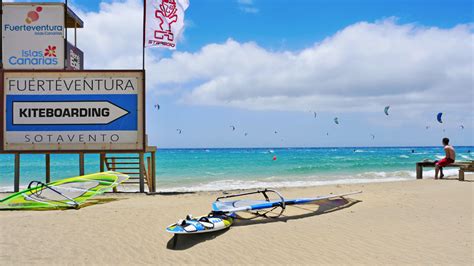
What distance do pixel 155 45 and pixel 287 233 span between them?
6.81 m

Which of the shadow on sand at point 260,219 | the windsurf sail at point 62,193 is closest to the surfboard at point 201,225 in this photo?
the shadow on sand at point 260,219

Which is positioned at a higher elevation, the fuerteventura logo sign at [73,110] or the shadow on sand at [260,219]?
the fuerteventura logo sign at [73,110]

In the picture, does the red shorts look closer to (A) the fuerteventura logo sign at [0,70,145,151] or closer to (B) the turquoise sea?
(B) the turquoise sea

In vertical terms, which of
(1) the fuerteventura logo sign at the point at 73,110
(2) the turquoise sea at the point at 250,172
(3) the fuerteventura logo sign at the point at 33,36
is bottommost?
(2) the turquoise sea at the point at 250,172

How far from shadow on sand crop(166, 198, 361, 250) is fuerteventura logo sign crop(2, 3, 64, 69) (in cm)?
796

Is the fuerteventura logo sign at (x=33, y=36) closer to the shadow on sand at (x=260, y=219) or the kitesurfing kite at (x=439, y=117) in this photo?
the shadow on sand at (x=260, y=219)

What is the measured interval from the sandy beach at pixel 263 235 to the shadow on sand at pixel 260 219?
17 mm

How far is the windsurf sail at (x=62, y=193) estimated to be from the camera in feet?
28.5

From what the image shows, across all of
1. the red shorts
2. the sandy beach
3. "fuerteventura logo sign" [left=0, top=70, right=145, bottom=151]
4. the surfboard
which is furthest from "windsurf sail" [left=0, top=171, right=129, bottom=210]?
the red shorts

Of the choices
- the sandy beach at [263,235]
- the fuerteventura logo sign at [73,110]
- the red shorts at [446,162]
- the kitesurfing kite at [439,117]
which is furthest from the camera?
the kitesurfing kite at [439,117]

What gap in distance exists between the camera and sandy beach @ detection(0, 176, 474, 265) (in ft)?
17.5

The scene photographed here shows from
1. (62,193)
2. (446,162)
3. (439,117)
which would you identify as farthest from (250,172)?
(62,193)

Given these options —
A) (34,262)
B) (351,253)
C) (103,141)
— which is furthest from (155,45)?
(351,253)

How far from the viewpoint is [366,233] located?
247 inches
